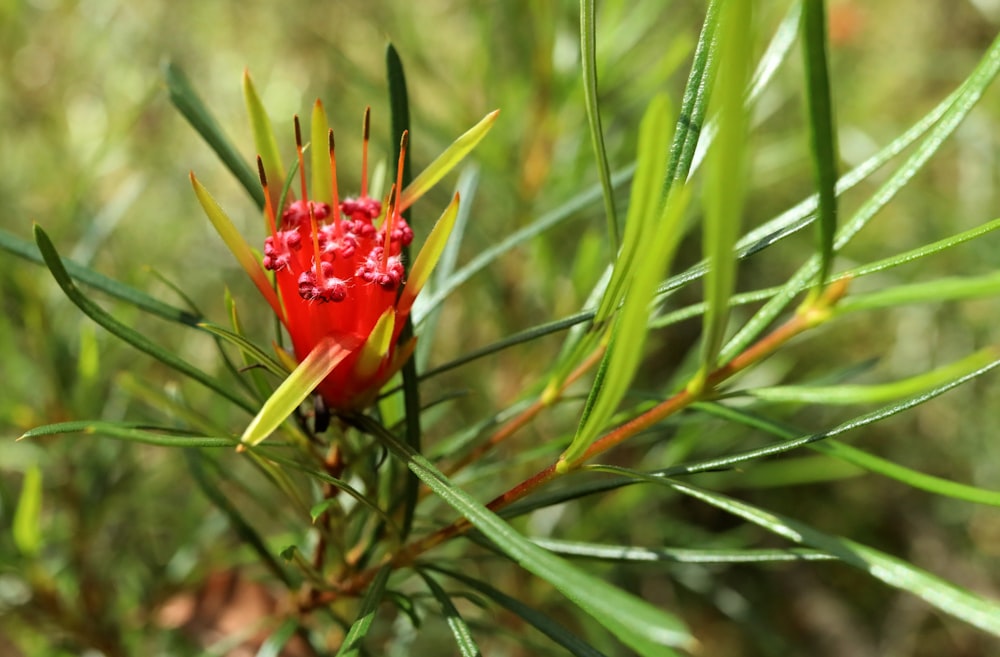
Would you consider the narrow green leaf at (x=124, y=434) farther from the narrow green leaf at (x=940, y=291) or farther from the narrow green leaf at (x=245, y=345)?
the narrow green leaf at (x=940, y=291)

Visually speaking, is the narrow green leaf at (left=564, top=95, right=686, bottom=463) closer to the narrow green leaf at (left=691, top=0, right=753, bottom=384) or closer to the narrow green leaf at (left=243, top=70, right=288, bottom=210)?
the narrow green leaf at (left=691, top=0, right=753, bottom=384)

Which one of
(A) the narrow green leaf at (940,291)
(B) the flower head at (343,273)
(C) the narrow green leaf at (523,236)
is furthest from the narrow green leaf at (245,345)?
(A) the narrow green leaf at (940,291)

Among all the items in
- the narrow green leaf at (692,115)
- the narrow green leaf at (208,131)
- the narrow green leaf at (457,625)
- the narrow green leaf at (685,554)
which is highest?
the narrow green leaf at (208,131)

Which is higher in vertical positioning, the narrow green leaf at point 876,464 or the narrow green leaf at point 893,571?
the narrow green leaf at point 876,464

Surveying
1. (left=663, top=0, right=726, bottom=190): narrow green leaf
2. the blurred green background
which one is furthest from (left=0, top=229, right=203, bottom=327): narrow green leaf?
(left=663, top=0, right=726, bottom=190): narrow green leaf

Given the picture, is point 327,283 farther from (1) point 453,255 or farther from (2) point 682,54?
(2) point 682,54

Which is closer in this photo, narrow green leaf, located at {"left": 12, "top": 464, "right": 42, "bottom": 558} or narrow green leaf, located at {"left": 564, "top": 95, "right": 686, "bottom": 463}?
narrow green leaf, located at {"left": 564, "top": 95, "right": 686, "bottom": 463}
